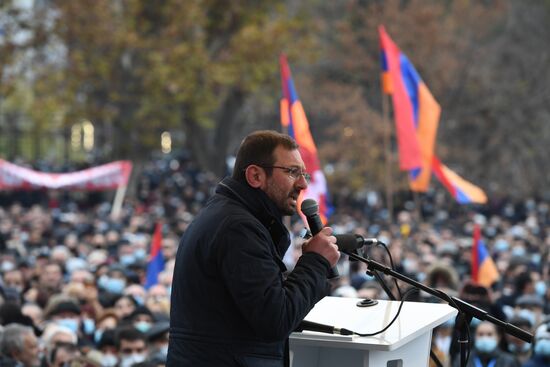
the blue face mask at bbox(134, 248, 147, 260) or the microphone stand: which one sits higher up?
the microphone stand

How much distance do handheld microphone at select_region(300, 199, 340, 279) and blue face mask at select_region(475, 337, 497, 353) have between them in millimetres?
4652

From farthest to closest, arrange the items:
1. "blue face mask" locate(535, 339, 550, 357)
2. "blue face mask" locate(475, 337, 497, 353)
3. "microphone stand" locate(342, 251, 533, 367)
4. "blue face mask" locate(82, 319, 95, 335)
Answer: "blue face mask" locate(82, 319, 95, 335) → "blue face mask" locate(475, 337, 497, 353) → "blue face mask" locate(535, 339, 550, 357) → "microphone stand" locate(342, 251, 533, 367)

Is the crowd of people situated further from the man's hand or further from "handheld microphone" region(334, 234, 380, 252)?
the man's hand

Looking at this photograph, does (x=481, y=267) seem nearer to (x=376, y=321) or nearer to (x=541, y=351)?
(x=541, y=351)

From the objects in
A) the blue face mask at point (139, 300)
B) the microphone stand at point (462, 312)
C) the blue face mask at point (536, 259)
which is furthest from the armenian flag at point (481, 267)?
the microphone stand at point (462, 312)

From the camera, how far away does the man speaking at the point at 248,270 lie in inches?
146

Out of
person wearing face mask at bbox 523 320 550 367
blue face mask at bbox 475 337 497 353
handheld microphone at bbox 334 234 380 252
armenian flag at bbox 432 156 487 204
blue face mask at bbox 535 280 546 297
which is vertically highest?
handheld microphone at bbox 334 234 380 252

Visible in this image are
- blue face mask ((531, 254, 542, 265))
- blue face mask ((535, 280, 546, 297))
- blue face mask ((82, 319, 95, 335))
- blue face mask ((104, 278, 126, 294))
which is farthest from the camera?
blue face mask ((531, 254, 542, 265))

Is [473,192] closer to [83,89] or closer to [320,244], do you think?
[320,244]

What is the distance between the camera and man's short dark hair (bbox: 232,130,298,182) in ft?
13.0

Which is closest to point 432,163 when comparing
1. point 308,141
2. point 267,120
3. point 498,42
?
point 308,141

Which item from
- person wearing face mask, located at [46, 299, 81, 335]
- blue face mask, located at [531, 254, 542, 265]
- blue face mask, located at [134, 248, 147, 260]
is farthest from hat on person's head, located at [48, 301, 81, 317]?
blue face mask, located at [531, 254, 542, 265]

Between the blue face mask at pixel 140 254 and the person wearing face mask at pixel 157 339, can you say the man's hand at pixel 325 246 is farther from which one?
the blue face mask at pixel 140 254

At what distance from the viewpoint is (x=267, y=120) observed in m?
47.2
